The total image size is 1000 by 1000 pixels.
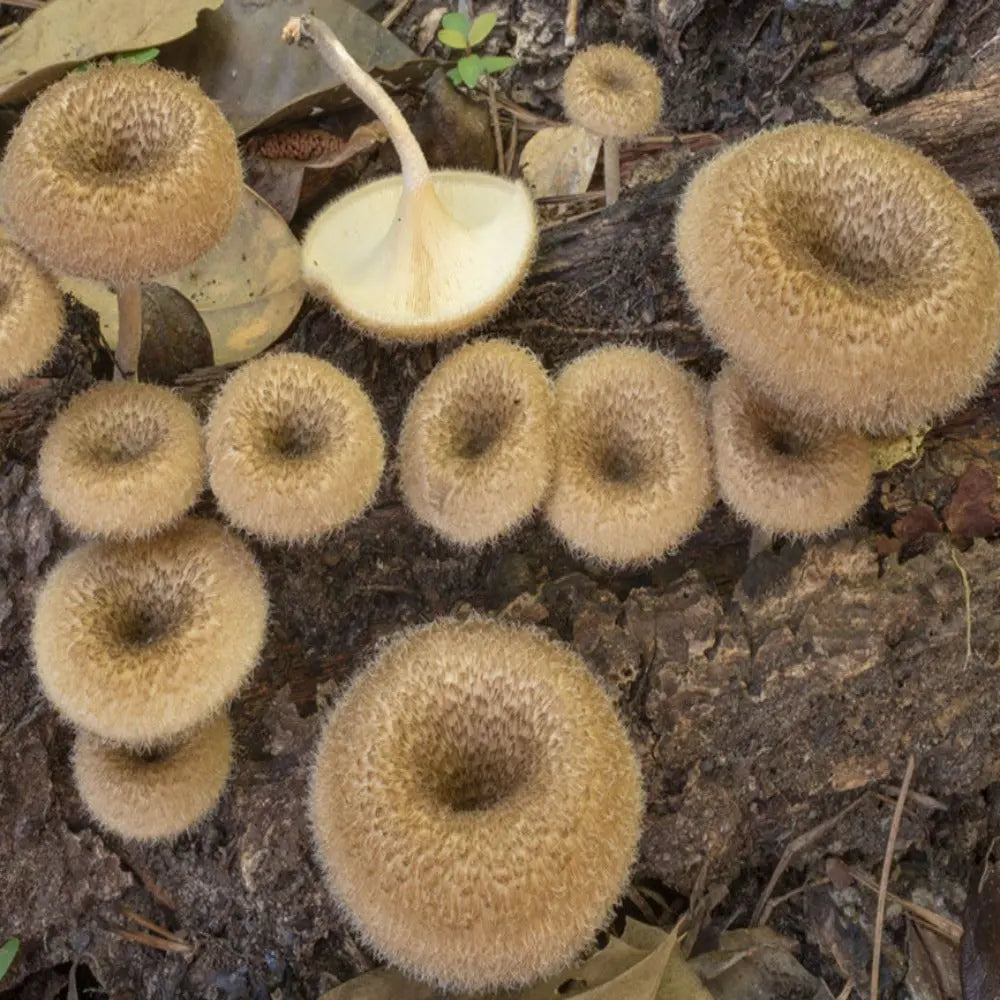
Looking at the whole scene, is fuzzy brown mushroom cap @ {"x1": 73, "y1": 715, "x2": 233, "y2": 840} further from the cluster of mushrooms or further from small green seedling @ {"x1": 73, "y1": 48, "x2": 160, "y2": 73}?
small green seedling @ {"x1": 73, "y1": 48, "x2": 160, "y2": 73}

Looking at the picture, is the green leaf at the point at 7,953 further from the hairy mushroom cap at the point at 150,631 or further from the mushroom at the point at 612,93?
the mushroom at the point at 612,93

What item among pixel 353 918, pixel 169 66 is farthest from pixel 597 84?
pixel 353 918

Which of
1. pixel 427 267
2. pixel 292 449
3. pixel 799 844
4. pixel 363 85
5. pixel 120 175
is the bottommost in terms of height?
pixel 799 844

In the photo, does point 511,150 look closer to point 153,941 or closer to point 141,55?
point 141,55

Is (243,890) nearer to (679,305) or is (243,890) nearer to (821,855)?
(821,855)

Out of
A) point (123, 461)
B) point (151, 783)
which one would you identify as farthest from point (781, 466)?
point (151, 783)

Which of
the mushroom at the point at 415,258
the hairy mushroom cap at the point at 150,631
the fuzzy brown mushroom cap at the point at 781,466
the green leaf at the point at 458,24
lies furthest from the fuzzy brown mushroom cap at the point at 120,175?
the green leaf at the point at 458,24

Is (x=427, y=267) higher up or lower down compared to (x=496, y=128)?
higher up
